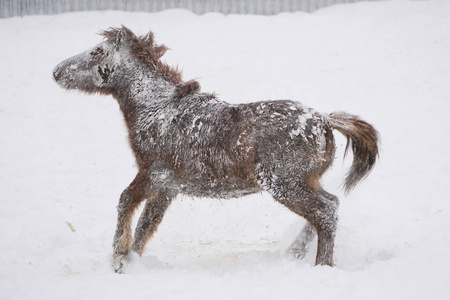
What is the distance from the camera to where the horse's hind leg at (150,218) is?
5.14 metres

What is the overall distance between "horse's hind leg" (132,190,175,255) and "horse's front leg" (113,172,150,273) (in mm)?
243

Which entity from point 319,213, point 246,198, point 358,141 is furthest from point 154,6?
point 319,213

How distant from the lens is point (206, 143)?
4.64 metres

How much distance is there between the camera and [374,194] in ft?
23.3

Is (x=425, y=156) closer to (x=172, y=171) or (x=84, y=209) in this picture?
(x=172, y=171)

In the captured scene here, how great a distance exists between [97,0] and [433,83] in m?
9.36

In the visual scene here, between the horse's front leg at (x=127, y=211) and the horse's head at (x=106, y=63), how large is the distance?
127 cm

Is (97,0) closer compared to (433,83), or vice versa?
(433,83)

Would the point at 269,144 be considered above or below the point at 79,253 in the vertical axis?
above

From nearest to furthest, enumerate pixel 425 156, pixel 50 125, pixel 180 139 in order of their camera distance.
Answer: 1. pixel 180 139
2. pixel 425 156
3. pixel 50 125

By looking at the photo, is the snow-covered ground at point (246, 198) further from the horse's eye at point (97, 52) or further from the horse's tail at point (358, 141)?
the horse's eye at point (97, 52)

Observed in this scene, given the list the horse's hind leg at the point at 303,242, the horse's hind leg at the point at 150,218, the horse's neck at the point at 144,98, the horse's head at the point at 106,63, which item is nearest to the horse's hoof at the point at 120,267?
the horse's hind leg at the point at 150,218

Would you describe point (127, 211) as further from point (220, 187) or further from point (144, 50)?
point (144, 50)

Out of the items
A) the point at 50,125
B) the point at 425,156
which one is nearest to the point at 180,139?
the point at 425,156
